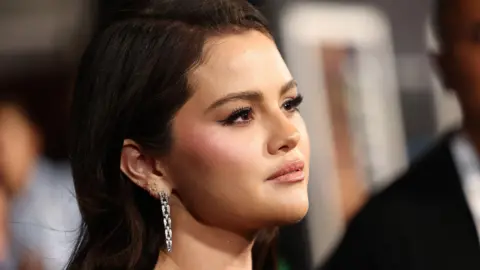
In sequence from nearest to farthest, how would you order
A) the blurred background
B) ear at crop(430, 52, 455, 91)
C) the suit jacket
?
the suit jacket, ear at crop(430, 52, 455, 91), the blurred background

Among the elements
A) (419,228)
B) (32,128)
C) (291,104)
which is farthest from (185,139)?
(32,128)

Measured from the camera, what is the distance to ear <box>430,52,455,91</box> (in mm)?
1581

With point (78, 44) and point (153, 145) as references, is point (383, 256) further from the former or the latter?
point (78, 44)

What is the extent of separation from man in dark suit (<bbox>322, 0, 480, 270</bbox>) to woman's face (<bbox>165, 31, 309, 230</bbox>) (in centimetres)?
39

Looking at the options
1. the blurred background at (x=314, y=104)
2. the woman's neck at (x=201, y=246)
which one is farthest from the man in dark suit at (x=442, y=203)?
the woman's neck at (x=201, y=246)

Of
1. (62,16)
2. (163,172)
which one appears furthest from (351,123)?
(163,172)

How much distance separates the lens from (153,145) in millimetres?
1136

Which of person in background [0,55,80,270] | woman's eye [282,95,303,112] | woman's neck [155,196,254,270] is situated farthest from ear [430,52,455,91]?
person in background [0,55,80,270]

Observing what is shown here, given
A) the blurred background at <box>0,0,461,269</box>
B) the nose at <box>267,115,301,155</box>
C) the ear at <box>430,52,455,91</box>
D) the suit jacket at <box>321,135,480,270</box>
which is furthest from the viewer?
the blurred background at <box>0,0,461,269</box>

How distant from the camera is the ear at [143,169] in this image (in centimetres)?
115

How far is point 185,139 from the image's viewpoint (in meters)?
1.12

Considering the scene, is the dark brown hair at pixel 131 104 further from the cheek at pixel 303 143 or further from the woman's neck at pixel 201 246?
the cheek at pixel 303 143

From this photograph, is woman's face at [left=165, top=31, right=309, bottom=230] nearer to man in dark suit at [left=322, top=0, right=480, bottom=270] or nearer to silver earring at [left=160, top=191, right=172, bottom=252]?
silver earring at [left=160, top=191, right=172, bottom=252]

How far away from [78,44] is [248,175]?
963 millimetres
